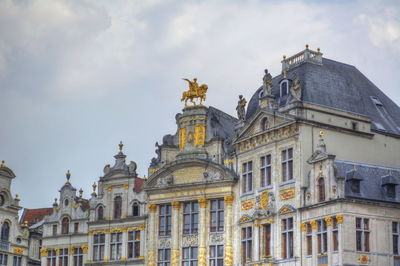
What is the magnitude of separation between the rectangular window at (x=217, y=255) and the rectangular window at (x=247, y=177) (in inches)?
169

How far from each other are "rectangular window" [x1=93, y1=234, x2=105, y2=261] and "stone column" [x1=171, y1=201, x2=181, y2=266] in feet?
22.5

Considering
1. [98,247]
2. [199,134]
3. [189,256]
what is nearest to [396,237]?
[189,256]

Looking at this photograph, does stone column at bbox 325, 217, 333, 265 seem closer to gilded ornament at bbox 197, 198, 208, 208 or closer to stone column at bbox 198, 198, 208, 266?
stone column at bbox 198, 198, 208, 266

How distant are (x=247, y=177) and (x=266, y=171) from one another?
2.00m

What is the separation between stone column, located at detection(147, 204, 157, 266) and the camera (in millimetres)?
54656

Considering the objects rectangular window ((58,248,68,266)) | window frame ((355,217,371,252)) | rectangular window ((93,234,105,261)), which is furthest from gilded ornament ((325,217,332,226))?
rectangular window ((58,248,68,266))

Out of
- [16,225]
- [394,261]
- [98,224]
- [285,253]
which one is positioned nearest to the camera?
[394,261]

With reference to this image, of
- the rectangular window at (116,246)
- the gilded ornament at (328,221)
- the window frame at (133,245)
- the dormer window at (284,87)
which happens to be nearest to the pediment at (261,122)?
the dormer window at (284,87)

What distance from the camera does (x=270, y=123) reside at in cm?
4966

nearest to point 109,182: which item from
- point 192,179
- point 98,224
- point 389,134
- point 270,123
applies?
point 98,224

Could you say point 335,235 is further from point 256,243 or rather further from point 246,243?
point 246,243

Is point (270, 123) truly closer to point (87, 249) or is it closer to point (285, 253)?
point (285, 253)

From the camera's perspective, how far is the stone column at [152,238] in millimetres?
54656

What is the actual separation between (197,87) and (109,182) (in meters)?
9.97
